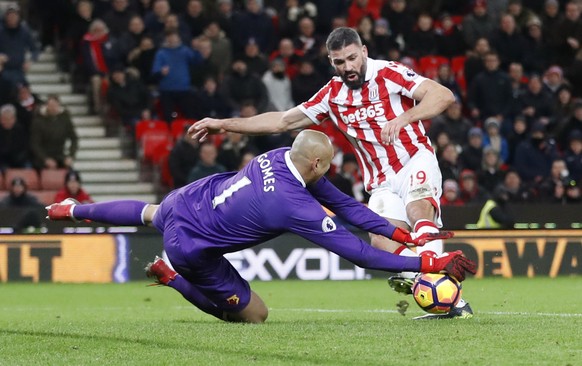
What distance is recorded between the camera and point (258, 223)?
8.85 meters

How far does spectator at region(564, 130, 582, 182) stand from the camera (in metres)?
19.6

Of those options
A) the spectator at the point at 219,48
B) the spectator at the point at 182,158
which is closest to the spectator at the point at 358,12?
A: the spectator at the point at 219,48

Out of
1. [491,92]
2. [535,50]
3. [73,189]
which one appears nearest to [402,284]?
[73,189]

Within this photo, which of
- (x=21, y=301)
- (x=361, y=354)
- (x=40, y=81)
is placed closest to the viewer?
(x=361, y=354)

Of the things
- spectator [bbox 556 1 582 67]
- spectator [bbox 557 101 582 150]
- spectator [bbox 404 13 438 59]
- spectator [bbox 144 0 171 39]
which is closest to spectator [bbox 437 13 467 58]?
spectator [bbox 404 13 438 59]

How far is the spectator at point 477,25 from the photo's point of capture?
2259 centimetres

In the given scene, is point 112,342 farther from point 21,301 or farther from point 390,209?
point 21,301

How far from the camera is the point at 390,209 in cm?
1005

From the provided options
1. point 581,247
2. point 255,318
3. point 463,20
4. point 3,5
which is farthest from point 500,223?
point 3,5

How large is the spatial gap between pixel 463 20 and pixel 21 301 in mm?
11999

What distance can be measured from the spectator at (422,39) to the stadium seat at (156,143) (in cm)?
484

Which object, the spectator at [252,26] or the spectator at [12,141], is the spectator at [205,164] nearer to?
the spectator at [12,141]

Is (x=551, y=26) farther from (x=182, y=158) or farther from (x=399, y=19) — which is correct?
(x=182, y=158)

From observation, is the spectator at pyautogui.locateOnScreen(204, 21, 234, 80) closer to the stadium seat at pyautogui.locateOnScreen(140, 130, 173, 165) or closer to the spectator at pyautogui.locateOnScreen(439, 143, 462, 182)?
the stadium seat at pyautogui.locateOnScreen(140, 130, 173, 165)
